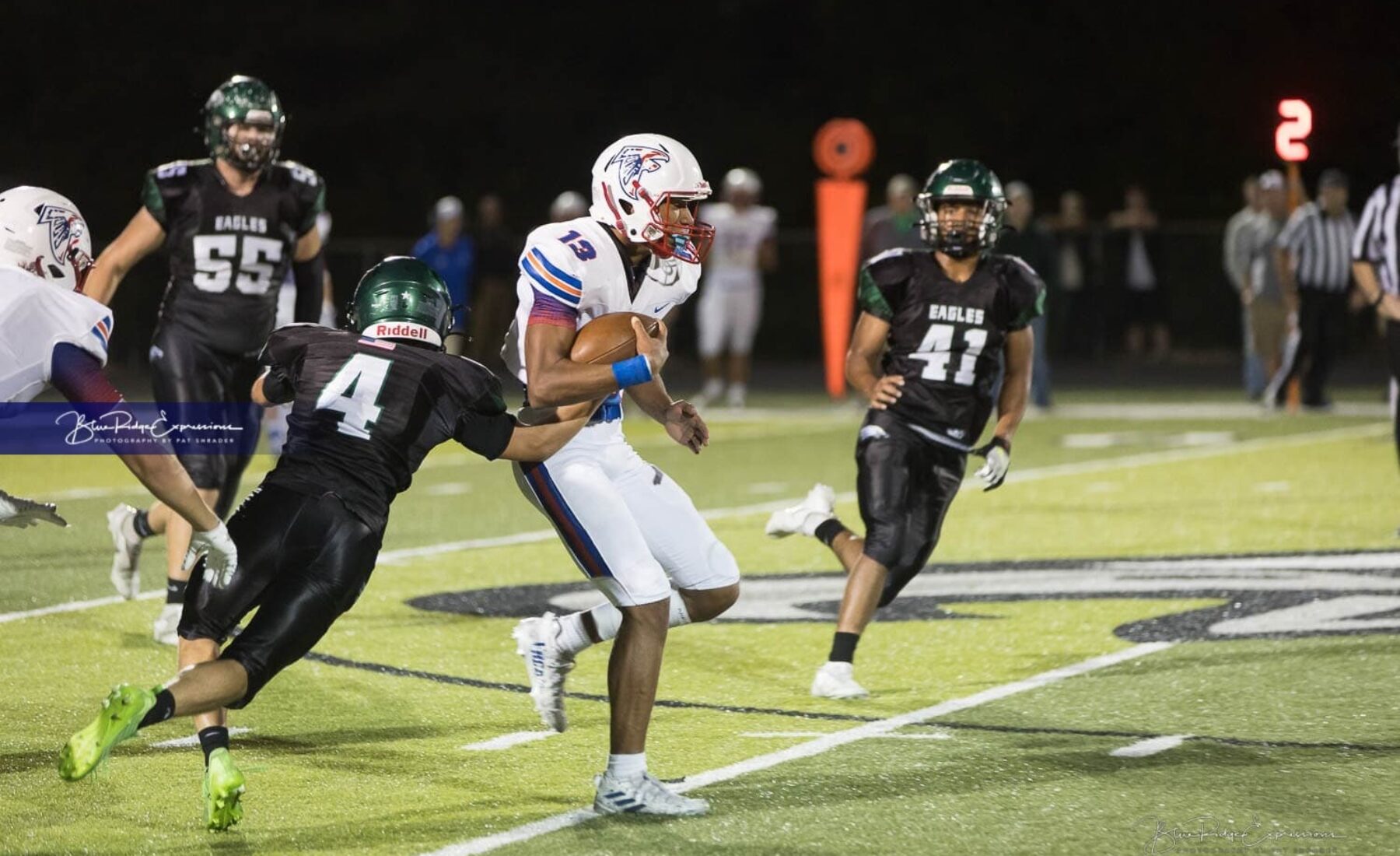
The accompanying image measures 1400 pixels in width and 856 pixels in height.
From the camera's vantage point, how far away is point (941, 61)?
2947 centimetres

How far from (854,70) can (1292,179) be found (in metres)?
15.0

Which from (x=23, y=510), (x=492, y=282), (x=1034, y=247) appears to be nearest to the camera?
(x=23, y=510)

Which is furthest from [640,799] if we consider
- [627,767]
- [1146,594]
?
[1146,594]

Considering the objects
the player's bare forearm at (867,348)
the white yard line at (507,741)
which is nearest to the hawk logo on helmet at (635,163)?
the white yard line at (507,741)

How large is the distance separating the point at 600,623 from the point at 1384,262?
17.9 feet

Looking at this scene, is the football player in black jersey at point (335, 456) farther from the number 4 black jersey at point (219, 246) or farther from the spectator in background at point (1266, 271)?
the spectator in background at point (1266, 271)

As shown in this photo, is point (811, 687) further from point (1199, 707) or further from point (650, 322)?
point (650, 322)

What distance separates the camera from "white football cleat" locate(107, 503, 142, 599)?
24.5 feet

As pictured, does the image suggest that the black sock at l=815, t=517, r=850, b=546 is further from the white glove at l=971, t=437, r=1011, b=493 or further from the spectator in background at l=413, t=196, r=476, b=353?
the spectator in background at l=413, t=196, r=476, b=353

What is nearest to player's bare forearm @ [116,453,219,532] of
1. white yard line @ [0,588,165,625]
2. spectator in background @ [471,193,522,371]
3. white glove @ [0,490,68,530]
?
white glove @ [0,490,68,530]

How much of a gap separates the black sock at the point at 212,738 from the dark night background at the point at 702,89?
2235cm

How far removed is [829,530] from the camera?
22.6 feet

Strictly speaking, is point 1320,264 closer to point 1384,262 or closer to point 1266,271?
point 1266,271

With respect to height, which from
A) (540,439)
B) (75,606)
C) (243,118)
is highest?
(243,118)
